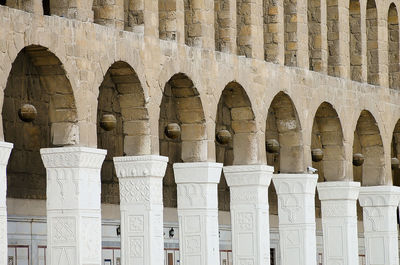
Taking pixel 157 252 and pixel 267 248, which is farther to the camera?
pixel 267 248

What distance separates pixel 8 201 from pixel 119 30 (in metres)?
3.55

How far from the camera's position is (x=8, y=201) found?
21.6m

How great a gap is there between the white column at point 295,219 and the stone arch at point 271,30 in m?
2.12

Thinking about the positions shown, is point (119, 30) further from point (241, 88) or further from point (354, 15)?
point (354, 15)

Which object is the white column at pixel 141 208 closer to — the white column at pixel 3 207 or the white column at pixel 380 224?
the white column at pixel 3 207

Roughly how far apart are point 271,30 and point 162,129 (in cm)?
274

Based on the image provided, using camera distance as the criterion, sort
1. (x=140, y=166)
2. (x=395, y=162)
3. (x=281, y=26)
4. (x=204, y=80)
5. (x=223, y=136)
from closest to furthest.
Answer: (x=140, y=166) → (x=204, y=80) → (x=223, y=136) → (x=281, y=26) → (x=395, y=162)

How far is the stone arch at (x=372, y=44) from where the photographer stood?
27953mm

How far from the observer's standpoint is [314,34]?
84.1 feet

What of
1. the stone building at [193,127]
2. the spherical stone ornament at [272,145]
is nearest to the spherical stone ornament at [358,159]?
the stone building at [193,127]

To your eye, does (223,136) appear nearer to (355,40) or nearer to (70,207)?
(70,207)

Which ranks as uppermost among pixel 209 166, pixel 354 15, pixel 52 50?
pixel 354 15

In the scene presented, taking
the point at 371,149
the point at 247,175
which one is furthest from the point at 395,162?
the point at 247,175

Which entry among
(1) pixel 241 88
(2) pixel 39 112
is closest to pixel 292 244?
(1) pixel 241 88
